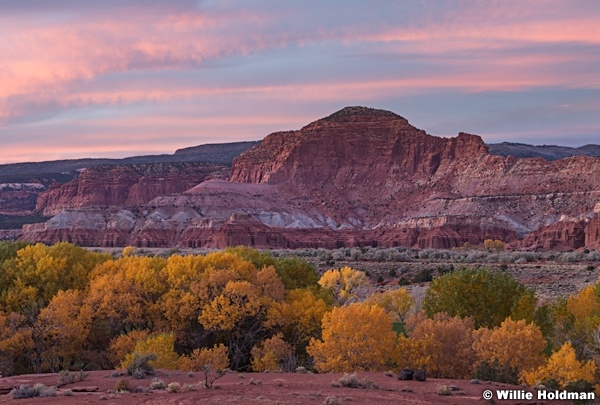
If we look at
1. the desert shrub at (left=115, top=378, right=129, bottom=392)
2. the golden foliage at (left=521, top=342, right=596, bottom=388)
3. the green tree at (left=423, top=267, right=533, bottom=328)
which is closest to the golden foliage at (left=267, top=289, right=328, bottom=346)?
the green tree at (left=423, top=267, right=533, bottom=328)

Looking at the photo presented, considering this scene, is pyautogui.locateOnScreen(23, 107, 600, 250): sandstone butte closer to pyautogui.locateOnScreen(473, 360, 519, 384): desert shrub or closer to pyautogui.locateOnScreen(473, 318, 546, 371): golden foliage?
pyautogui.locateOnScreen(473, 318, 546, 371): golden foliage

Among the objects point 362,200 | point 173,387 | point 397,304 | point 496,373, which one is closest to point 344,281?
point 397,304

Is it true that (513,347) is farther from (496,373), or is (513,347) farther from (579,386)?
(579,386)

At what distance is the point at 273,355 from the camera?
120 feet

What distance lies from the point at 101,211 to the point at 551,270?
3817 inches

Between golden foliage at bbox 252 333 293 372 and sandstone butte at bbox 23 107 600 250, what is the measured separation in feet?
258

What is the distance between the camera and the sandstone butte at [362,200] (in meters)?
126

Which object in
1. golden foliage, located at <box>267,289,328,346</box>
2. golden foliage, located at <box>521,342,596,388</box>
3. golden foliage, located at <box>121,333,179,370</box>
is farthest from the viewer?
golden foliage, located at <box>267,289,328,346</box>

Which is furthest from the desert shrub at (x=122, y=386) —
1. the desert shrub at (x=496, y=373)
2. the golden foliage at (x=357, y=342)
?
the desert shrub at (x=496, y=373)

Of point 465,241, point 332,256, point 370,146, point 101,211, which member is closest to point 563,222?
point 465,241

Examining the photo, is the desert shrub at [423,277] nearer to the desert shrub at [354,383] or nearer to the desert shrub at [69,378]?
the desert shrub at [354,383]

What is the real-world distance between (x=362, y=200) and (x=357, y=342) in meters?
129

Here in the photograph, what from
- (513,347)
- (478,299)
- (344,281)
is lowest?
(344,281)

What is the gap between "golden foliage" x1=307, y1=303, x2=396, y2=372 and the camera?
33.2 m
